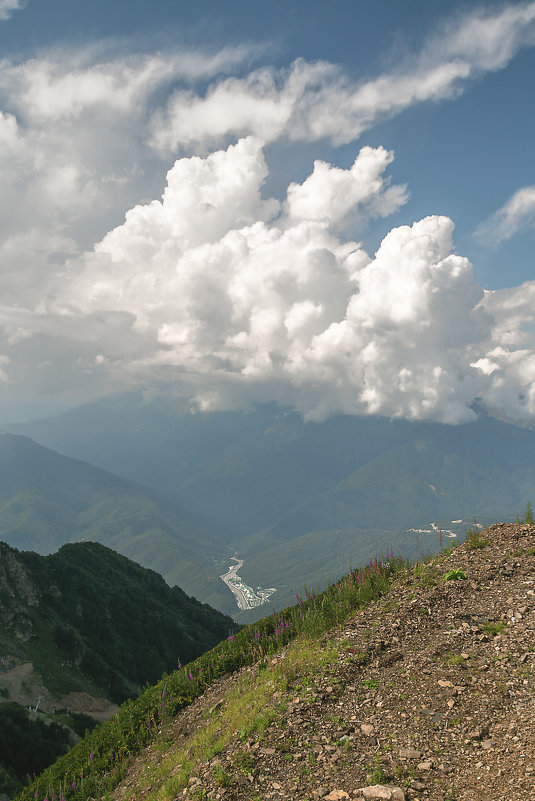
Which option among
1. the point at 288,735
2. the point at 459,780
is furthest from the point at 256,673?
the point at 459,780

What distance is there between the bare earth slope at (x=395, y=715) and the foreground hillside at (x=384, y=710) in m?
0.03

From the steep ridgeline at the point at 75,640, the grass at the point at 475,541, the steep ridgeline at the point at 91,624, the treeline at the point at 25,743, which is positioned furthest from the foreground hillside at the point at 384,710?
the steep ridgeline at the point at 91,624

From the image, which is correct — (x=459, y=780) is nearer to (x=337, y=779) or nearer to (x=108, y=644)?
(x=337, y=779)

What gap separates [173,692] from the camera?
45.9ft

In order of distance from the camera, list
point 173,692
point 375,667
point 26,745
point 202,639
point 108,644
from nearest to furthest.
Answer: point 375,667 → point 173,692 → point 26,745 → point 108,644 → point 202,639

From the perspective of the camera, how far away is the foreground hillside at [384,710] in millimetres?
7316

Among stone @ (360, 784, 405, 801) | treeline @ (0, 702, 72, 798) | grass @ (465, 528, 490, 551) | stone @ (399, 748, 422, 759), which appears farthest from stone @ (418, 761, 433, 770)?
treeline @ (0, 702, 72, 798)

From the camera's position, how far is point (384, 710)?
8.88 metres

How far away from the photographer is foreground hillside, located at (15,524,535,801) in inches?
288

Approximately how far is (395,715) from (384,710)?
0.27 metres

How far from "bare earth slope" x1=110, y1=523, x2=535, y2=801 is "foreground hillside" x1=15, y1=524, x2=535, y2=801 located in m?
0.03

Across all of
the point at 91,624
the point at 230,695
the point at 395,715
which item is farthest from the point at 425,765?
the point at 91,624

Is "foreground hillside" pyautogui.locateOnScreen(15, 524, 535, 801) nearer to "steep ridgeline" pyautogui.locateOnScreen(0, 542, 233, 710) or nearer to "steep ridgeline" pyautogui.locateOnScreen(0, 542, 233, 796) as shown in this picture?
"steep ridgeline" pyautogui.locateOnScreen(0, 542, 233, 796)

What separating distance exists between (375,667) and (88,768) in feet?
30.1
